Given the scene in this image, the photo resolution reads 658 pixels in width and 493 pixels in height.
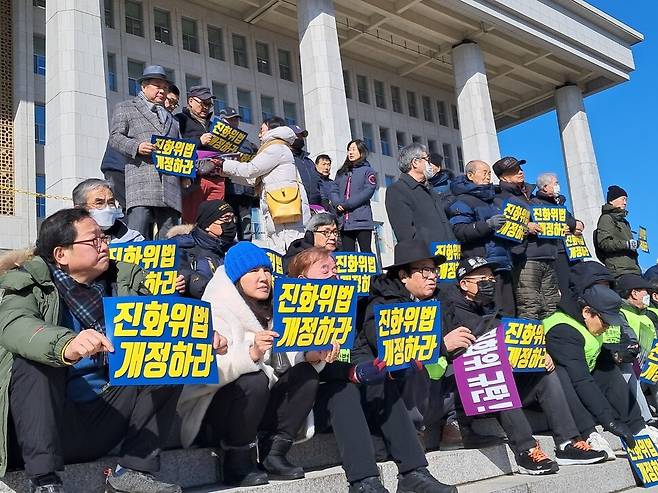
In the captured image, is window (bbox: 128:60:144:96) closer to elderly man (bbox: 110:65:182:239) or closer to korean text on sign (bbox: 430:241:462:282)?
elderly man (bbox: 110:65:182:239)

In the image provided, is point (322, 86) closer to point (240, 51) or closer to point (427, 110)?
point (240, 51)

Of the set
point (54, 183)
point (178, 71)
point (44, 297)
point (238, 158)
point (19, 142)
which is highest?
point (178, 71)

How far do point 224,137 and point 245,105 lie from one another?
22757 mm

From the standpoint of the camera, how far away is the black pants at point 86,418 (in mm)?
2869

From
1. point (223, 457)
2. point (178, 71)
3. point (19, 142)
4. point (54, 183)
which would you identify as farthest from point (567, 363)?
point (178, 71)

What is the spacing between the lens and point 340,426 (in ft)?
12.3

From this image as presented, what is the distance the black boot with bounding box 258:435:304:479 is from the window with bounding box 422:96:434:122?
112ft

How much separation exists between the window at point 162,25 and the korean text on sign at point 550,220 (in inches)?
881

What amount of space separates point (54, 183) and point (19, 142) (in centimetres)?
1010

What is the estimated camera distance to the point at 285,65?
3108 cm

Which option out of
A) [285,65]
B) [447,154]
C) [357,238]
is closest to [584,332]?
[357,238]

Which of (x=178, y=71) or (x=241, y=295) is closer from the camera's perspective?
(x=241, y=295)

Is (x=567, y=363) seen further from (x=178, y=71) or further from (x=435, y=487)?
(x=178, y=71)

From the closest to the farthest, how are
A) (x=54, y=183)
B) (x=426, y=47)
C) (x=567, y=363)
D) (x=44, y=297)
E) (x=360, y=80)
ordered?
1. (x=44, y=297)
2. (x=567, y=363)
3. (x=54, y=183)
4. (x=426, y=47)
5. (x=360, y=80)
